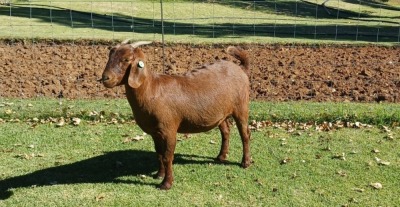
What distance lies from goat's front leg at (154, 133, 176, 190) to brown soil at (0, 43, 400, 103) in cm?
417

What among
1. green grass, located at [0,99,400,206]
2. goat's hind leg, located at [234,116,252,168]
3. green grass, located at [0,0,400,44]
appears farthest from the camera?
green grass, located at [0,0,400,44]

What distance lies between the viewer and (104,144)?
791 centimetres

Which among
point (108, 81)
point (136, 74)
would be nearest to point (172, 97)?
point (136, 74)

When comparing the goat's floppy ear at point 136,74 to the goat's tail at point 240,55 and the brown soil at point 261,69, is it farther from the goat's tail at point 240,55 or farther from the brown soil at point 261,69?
the brown soil at point 261,69

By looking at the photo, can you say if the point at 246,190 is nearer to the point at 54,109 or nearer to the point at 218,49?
the point at 54,109

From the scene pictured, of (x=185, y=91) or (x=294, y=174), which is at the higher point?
(x=185, y=91)

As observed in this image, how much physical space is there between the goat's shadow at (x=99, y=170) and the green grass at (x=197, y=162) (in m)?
0.01

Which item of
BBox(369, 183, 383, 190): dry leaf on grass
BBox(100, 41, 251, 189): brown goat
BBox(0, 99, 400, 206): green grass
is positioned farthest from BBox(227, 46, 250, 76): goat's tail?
BBox(369, 183, 383, 190): dry leaf on grass

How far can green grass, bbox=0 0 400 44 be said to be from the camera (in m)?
17.6

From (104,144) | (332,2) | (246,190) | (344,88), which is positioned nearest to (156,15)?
(332,2)

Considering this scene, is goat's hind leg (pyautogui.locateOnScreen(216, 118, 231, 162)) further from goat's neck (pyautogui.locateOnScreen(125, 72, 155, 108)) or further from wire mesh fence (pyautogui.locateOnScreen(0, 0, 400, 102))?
wire mesh fence (pyautogui.locateOnScreen(0, 0, 400, 102))

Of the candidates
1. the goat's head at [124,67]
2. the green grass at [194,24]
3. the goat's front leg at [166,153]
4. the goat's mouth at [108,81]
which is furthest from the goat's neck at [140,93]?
the green grass at [194,24]

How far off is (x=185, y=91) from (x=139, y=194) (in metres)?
1.33

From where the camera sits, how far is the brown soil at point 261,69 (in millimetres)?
10352
